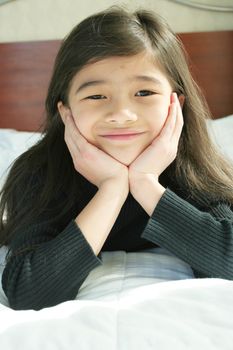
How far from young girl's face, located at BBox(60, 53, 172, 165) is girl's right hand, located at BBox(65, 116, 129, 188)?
0.01m

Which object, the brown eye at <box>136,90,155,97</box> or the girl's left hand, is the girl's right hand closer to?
the girl's left hand


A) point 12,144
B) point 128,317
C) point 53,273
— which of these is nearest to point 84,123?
point 53,273

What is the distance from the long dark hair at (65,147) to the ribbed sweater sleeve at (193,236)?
0.12 meters

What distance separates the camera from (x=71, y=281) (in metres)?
0.71

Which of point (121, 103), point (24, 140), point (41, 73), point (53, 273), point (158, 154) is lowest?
point (24, 140)

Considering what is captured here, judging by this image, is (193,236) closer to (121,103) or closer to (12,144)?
(121,103)

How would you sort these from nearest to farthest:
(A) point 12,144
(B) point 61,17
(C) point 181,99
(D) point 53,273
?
(D) point 53,273, (C) point 181,99, (A) point 12,144, (B) point 61,17

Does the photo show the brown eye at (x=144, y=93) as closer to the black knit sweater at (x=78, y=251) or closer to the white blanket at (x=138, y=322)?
the black knit sweater at (x=78, y=251)

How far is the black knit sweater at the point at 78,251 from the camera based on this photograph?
2.32 ft

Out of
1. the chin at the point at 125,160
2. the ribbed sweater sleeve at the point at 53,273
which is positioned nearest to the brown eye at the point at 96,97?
the chin at the point at 125,160

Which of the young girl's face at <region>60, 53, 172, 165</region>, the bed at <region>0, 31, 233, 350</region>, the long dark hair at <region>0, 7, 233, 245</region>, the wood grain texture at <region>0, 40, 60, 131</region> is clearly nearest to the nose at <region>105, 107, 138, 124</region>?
the young girl's face at <region>60, 53, 172, 165</region>

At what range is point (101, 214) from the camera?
77 centimetres

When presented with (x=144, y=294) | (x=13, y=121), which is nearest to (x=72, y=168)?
(x=144, y=294)

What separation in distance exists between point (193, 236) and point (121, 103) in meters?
0.26
